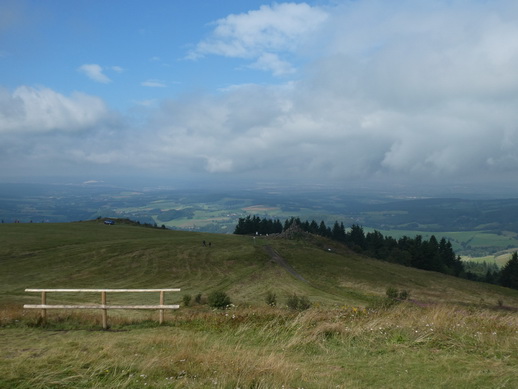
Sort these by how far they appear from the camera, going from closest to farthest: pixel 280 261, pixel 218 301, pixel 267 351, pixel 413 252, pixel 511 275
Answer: pixel 267 351
pixel 218 301
pixel 280 261
pixel 511 275
pixel 413 252

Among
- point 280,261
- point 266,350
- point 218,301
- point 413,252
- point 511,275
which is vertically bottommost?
point 511,275

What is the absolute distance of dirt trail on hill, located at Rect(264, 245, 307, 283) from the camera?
53.3 metres

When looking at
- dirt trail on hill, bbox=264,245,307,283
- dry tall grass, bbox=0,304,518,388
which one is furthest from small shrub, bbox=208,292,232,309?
dirt trail on hill, bbox=264,245,307,283

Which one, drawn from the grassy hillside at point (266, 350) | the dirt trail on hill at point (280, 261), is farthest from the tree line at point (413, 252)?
the grassy hillside at point (266, 350)

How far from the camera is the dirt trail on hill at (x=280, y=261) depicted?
53287 mm

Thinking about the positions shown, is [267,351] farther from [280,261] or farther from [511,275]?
[511,275]

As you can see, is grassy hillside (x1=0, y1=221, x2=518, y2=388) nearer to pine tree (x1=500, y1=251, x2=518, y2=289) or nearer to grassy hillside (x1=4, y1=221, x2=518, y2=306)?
grassy hillside (x1=4, y1=221, x2=518, y2=306)

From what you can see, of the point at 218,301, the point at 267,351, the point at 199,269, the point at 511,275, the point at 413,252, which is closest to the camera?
the point at 267,351

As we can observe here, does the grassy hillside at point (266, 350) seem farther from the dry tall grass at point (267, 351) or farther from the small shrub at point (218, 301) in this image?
the small shrub at point (218, 301)

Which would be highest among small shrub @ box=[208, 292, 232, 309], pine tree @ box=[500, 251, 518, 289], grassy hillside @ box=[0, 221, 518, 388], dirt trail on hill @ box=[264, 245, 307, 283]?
grassy hillside @ box=[0, 221, 518, 388]

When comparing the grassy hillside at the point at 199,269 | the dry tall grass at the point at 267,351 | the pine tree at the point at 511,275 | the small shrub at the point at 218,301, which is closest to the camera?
the dry tall grass at the point at 267,351

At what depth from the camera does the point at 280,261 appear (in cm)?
5966

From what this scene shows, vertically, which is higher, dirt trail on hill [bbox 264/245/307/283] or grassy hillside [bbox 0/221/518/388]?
grassy hillside [bbox 0/221/518/388]

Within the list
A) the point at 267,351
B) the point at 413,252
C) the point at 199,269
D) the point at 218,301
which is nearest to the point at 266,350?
the point at 267,351
